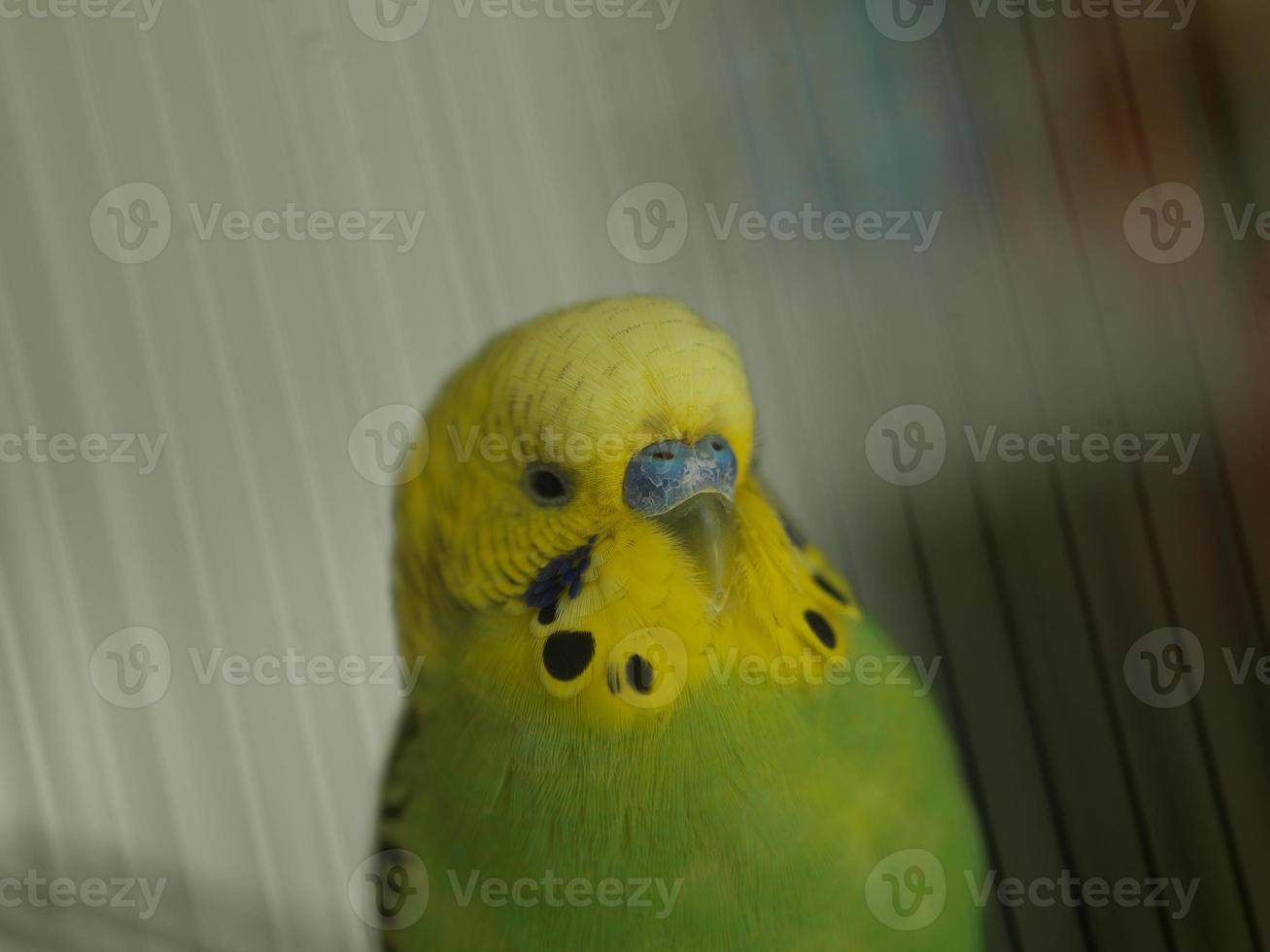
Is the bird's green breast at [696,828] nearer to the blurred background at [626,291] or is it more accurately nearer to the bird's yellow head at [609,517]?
the bird's yellow head at [609,517]

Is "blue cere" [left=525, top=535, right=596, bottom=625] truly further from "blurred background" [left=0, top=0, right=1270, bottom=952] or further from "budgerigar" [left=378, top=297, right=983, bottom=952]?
"blurred background" [left=0, top=0, right=1270, bottom=952]

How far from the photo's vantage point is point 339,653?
1.81 m

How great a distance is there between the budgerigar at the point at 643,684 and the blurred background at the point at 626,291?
0.30 meters

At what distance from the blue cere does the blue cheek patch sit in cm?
9

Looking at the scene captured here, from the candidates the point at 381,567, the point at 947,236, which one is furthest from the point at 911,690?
the point at 381,567

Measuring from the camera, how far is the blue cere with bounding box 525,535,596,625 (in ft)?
4.16

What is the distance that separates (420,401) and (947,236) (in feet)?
3.08

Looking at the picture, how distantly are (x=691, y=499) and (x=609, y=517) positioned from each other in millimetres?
107

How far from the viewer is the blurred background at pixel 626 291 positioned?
5.23 feet

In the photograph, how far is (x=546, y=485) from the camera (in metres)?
1.28

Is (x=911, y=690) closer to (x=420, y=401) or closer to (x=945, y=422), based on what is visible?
(x=945, y=422)

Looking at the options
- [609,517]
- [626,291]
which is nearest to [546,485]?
[609,517]

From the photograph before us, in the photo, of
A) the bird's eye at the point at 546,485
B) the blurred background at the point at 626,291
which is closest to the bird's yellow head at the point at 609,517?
the bird's eye at the point at 546,485

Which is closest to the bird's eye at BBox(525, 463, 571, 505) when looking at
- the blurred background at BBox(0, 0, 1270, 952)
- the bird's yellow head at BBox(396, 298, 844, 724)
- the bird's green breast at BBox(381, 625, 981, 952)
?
the bird's yellow head at BBox(396, 298, 844, 724)
